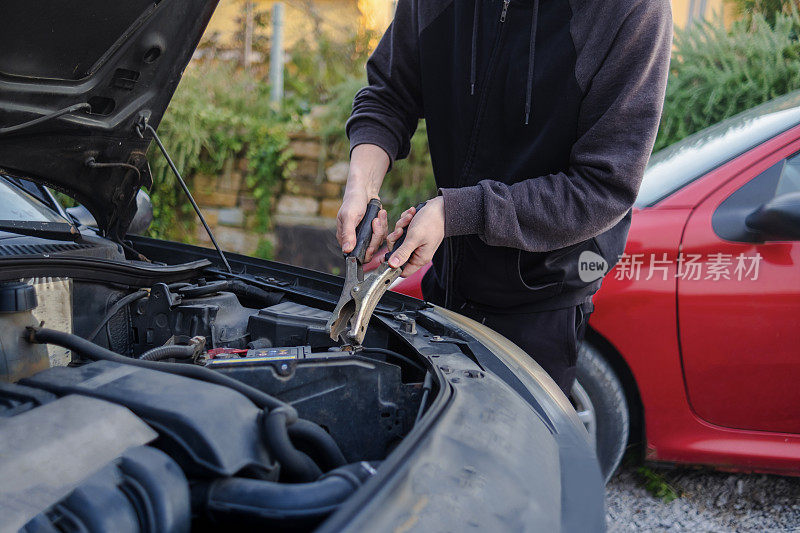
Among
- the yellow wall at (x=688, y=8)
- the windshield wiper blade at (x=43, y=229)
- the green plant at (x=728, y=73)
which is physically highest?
the yellow wall at (x=688, y=8)

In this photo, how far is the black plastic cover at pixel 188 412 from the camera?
3.02 ft

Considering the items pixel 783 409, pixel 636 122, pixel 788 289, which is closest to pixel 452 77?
pixel 636 122

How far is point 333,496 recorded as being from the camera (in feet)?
2.88

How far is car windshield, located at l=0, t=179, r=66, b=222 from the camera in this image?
6.47ft

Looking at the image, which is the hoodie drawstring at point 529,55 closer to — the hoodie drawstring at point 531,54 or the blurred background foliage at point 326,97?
the hoodie drawstring at point 531,54

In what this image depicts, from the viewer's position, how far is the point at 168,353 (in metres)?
1.31

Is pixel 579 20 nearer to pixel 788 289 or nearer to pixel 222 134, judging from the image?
pixel 788 289

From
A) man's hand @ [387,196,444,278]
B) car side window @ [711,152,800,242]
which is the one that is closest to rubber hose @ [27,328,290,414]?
man's hand @ [387,196,444,278]

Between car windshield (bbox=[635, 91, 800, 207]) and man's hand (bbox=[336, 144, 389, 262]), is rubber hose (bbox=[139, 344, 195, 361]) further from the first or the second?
car windshield (bbox=[635, 91, 800, 207])

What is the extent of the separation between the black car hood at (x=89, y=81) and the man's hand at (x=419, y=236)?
0.79 m

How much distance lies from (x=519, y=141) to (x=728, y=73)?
3195mm

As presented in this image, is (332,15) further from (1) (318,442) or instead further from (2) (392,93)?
(1) (318,442)

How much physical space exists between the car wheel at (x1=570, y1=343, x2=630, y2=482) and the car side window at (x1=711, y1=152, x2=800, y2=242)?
2.08 feet

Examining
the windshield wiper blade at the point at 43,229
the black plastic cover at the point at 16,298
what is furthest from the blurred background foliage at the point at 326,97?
the black plastic cover at the point at 16,298
